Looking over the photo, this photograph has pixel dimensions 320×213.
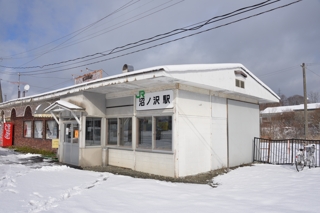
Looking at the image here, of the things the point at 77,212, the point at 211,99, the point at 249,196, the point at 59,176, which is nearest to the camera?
the point at 77,212

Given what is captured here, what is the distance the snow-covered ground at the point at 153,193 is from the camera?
540 centimetres

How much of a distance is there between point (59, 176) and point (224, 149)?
21.4 ft

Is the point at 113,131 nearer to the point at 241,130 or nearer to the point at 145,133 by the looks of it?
the point at 145,133

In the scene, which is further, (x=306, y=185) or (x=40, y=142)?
(x=40, y=142)

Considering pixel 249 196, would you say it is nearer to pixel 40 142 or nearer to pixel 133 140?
pixel 133 140

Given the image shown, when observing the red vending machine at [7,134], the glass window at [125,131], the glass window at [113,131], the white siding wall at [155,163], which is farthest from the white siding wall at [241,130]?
the red vending machine at [7,134]

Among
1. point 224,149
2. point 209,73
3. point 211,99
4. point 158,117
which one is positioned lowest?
point 224,149

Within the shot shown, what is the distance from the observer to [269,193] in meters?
6.57

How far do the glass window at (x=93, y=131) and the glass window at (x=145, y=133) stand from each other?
2.42 meters

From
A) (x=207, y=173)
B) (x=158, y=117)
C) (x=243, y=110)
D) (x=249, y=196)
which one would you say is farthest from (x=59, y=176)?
(x=243, y=110)

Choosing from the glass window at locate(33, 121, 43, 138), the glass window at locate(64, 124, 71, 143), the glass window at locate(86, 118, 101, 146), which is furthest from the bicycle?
the glass window at locate(33, 121, 43, 138)

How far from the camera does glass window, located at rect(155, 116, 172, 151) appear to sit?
897 cm

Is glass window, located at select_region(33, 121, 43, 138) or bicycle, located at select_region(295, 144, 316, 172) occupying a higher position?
glass window, located at select_region(33, 121, 43, 138)

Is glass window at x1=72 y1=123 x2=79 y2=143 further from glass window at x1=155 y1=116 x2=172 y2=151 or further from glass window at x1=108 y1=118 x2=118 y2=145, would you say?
glass window at x1=155 y1=116 x2=172 y2=151
